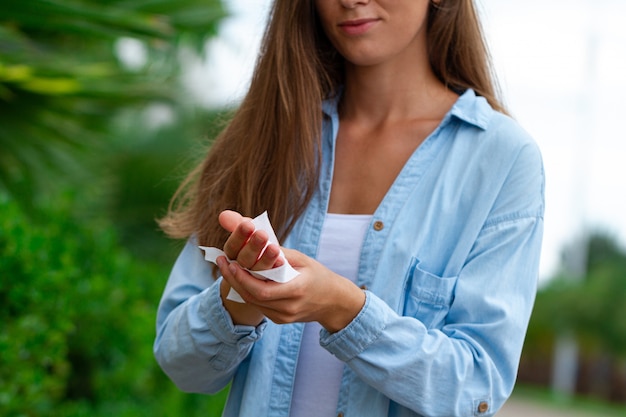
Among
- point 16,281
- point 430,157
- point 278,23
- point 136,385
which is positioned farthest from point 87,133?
point 430,157

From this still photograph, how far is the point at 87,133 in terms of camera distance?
15.6 feet

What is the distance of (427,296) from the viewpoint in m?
1.91

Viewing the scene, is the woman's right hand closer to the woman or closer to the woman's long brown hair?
the woman

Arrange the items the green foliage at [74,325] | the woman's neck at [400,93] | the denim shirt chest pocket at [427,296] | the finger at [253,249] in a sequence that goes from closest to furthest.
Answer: the finger at [253,249] → the denim shirt chest pocket at [427,296] → the woman's neck at [400,93] → the green foliage at [74,325]

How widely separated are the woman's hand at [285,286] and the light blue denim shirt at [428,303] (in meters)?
0.05

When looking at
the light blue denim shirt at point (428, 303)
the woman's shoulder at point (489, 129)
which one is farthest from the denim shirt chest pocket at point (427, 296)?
the woman's shoulder at point (489, 129)

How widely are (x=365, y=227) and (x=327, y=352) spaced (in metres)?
0.27

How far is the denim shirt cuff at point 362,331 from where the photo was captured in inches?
69.9

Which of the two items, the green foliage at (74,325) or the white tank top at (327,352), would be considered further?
the green foliage at (74,325)

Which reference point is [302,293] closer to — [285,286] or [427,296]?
[285,286]

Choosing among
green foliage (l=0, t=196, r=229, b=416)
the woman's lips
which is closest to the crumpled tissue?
the woman's lips

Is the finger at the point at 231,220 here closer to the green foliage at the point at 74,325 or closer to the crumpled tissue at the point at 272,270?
the crumpled tissue at the point at 272,270

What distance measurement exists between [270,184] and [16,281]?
1.29 meters

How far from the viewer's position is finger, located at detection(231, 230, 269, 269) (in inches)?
61.3
